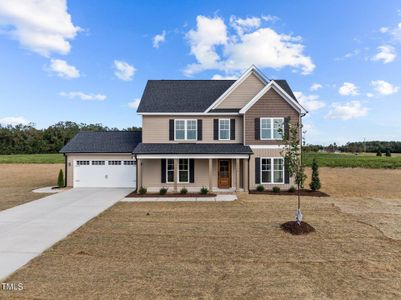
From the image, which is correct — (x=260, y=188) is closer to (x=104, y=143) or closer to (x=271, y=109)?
(x=271, y=109)

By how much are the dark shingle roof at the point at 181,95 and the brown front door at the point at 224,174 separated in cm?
421

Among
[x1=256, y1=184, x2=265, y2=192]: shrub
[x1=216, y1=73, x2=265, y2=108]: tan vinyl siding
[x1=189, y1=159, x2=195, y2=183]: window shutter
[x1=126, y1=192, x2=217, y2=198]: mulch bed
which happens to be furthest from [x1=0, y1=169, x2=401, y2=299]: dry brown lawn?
[x1=216, y1=73, x2=265, y2=108]: tan vinyl siding

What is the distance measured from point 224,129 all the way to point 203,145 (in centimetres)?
198

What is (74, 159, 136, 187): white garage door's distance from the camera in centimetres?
2036

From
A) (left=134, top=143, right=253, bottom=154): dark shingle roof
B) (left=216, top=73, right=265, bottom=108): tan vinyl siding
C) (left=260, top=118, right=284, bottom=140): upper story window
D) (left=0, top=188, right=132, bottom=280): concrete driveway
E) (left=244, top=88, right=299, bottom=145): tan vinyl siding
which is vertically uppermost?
(left=216, top=73, right=265, bottom=108): tan vinyl siding

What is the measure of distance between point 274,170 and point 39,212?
14373mm

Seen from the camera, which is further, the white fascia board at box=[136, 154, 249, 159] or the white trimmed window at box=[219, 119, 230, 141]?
the white trimmed window at box=[219, 119, 230, 141]

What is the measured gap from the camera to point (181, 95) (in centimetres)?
2112

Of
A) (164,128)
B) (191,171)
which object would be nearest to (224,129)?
(191,171)

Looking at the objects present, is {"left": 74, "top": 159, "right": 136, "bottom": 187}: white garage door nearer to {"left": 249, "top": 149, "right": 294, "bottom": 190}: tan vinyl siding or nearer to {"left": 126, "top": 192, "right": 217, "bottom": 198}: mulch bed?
{"left": 126, "top": 192, "right": 217, "bottom": 198}: mulch bed

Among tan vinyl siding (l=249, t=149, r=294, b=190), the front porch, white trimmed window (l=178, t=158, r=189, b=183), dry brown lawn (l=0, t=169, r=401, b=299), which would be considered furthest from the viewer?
white trimmed window (l=178, t=158, r=189, b=183)

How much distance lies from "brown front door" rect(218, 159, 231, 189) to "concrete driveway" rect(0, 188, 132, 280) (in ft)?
22.3

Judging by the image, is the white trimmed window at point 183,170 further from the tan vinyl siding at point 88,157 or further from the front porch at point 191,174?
the tan vinyl siding at point 88,157

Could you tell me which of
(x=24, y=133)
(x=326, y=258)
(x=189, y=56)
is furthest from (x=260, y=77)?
(x=24, y=133)
